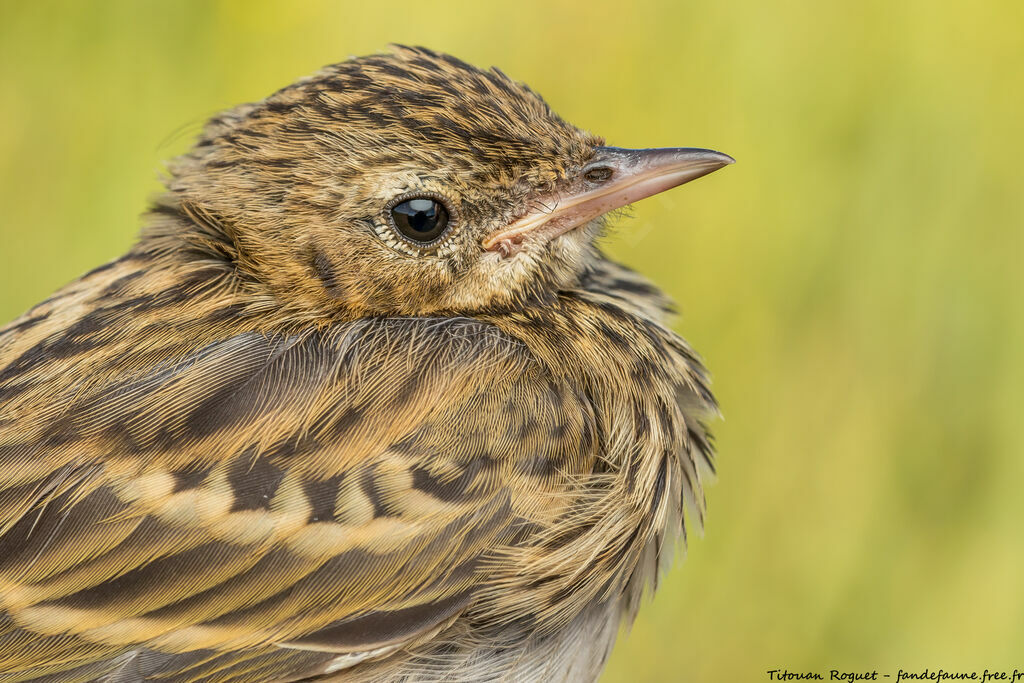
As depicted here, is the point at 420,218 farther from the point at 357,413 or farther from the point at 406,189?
the point at 357,413

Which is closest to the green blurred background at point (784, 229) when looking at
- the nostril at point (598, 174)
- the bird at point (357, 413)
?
the bird at point (357, 413)

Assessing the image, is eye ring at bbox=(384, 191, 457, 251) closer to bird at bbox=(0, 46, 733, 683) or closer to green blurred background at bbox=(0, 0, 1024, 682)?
bird at bbox=(0, 46, 733, 683)

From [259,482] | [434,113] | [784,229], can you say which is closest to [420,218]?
[434,113]

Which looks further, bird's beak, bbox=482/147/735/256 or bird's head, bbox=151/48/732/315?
bird's beak, bbox=482/147/735/256

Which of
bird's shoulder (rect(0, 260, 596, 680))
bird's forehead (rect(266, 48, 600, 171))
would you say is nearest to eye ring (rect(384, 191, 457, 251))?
bird's forehead (rect(266, 48, 600, 171))

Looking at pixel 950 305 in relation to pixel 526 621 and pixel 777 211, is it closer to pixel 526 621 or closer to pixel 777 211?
pixel 777 211

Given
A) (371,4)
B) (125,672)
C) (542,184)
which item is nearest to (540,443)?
(542,184)
